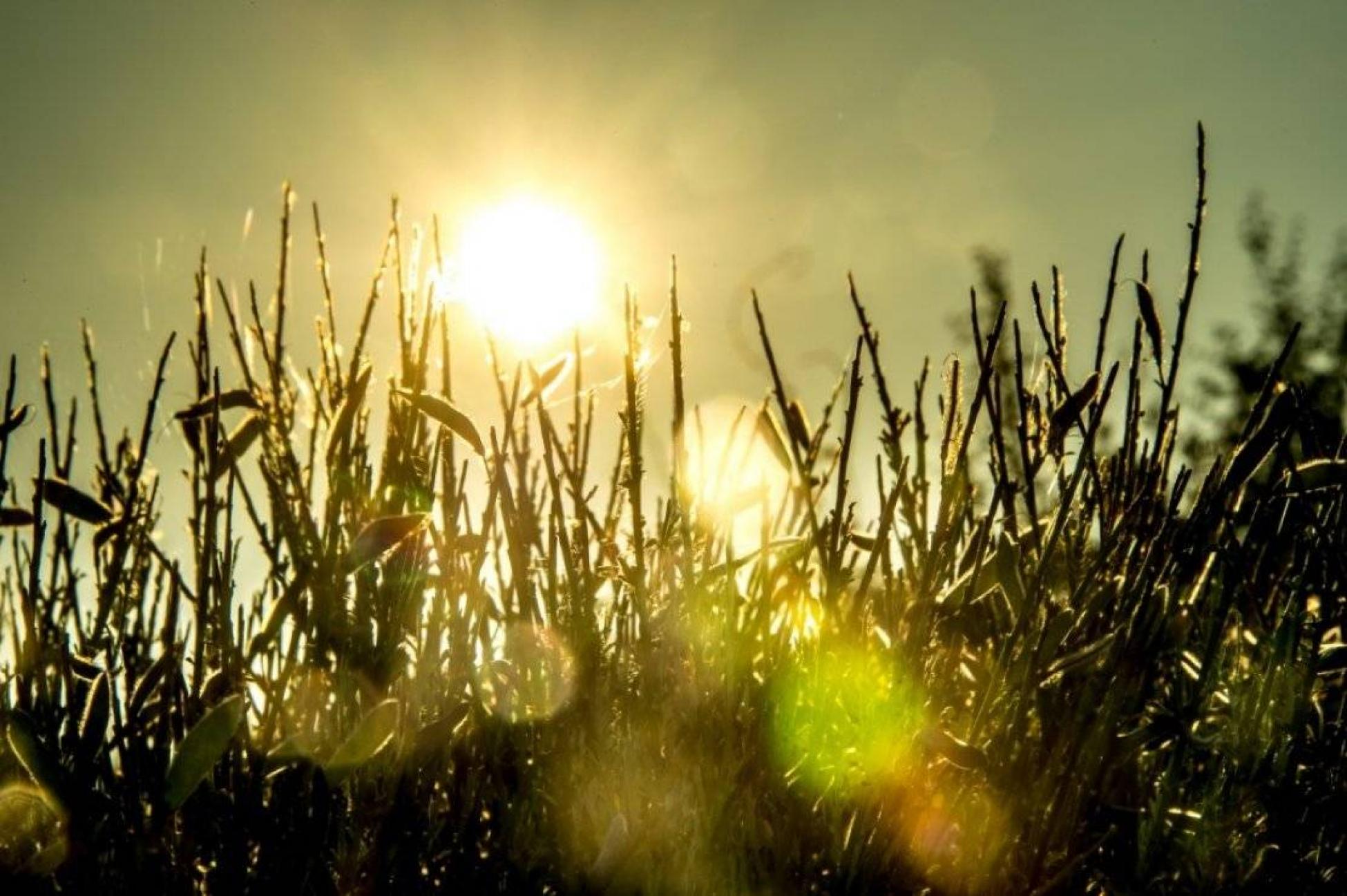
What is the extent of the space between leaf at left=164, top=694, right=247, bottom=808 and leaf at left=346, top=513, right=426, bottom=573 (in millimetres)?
184

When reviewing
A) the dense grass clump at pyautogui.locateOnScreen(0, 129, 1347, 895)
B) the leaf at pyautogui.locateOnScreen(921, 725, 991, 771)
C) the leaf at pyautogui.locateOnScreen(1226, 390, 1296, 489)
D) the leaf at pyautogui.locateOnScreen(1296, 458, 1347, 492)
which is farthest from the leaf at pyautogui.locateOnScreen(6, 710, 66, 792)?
the leaf at pyautogui.locateOnScreen(1296, 458, 1347, 492)

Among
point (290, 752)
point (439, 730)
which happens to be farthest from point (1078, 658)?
point (290, 752)

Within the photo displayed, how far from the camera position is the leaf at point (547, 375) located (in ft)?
4.24

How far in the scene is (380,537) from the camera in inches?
41.8

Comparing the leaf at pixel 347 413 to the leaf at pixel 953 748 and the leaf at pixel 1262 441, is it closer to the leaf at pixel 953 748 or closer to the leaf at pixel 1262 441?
the leaf at pixel 953 748

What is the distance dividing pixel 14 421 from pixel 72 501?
0.44 ft

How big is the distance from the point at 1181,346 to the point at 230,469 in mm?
1061

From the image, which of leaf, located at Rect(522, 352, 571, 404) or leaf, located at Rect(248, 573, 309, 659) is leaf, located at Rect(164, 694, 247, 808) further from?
leaf, located at Rect(522, 352, 571, 404)

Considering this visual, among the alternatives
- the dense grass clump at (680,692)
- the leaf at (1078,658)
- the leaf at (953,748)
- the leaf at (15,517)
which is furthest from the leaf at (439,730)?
the leaf at (15,517)

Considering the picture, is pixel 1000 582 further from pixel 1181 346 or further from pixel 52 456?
pixel 52 456

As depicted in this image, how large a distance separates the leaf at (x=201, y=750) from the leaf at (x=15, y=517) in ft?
2.20

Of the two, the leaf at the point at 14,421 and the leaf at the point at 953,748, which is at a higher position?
the leaf at the point at 14,421

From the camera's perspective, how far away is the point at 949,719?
3.97 ft

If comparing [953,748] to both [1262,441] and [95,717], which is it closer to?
[1262,441]
